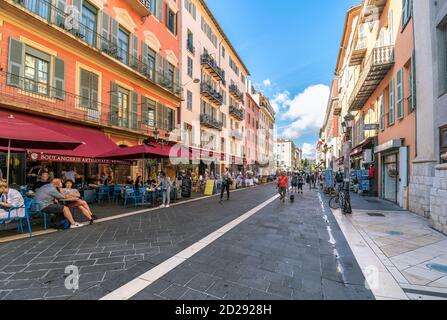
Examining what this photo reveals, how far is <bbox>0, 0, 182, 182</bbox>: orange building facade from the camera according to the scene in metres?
9.46

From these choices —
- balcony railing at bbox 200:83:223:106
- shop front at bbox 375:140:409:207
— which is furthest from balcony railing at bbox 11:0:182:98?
shop front at bbox 375:140:409:207

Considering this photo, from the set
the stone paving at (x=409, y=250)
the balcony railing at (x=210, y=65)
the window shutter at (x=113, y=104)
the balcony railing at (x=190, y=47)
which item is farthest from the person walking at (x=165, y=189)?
the balcony railing at (x=210, y=65)

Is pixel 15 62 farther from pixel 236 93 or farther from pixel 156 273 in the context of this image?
pixel 236 93

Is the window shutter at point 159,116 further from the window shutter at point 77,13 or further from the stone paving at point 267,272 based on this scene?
the stone paving at point 267,272

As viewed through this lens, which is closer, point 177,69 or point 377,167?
point 377,167

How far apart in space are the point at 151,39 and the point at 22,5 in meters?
8.98

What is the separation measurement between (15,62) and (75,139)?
14.0 ft

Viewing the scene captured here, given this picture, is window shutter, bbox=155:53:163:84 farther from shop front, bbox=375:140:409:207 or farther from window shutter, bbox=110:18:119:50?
shop front, bbox=375:140:409:207

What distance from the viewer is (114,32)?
14258 millimetres

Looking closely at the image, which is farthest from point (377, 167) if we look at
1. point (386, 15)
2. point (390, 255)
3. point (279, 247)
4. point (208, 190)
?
point (279, 247)

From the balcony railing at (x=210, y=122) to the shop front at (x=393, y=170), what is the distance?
15.9m

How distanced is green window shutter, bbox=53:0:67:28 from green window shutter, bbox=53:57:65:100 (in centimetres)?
172

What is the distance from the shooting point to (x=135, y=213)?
8648mm
